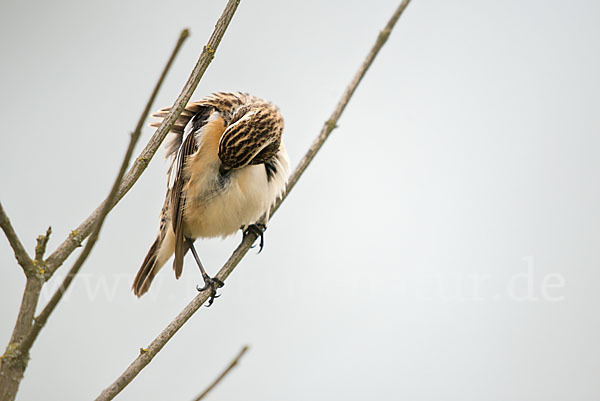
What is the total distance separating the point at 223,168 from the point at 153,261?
101cm

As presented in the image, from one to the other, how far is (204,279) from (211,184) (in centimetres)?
58

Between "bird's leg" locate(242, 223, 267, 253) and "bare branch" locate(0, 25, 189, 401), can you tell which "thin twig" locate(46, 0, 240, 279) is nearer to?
"bare branch" locate(0, 25, 189, 401)

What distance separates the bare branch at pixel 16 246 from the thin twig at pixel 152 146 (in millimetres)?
45

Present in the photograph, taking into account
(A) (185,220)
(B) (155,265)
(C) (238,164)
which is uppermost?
(C) (238,164)

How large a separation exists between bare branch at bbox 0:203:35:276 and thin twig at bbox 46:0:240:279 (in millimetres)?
45

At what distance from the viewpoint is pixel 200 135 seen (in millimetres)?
3490

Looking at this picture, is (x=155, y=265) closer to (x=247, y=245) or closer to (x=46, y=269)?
(x=247, y=245)

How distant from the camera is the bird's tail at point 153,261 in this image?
402 cm

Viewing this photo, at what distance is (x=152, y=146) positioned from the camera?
1714mm

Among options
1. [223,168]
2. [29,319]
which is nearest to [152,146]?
[29,319]

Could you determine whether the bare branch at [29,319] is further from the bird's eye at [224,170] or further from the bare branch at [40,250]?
the bird's eye at [224,170]

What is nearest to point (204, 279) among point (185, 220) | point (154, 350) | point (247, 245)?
point (185, 220)

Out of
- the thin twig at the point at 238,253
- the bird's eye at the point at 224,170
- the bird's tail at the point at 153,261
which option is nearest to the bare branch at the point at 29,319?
the thin twig at the point at 238,253

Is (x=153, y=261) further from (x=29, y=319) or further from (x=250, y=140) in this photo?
(x=29, y=319)
